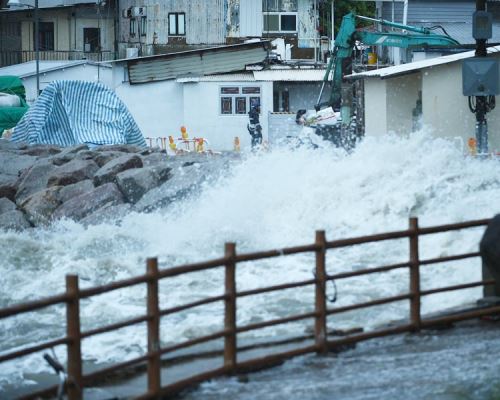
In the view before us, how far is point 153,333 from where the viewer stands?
25.8 ft

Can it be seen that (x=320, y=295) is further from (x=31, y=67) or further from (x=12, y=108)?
(x=31, y=67)

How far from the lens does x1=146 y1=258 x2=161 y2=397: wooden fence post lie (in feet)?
25.6

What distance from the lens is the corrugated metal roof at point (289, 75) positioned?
146 feet

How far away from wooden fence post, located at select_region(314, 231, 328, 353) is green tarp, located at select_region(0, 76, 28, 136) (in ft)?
114

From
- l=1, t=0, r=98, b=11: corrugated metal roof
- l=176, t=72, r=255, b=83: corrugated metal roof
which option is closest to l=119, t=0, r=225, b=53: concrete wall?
l=1, t=0, r=98, b=11: corrugated metal roof

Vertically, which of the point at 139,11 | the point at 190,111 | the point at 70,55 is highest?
the point at 139,11

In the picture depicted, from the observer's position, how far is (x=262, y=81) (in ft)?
145

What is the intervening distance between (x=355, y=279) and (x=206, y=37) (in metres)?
37.0

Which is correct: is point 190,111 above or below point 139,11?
below

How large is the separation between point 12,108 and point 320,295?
35.1m

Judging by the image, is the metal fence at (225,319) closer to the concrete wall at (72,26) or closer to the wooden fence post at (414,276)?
the wooden fence post at (414,276)

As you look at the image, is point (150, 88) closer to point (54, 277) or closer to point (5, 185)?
point (5, 185)

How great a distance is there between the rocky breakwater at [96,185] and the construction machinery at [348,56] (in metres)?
7.70

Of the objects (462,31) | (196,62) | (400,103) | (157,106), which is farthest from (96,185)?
(196,62)
